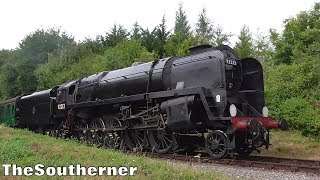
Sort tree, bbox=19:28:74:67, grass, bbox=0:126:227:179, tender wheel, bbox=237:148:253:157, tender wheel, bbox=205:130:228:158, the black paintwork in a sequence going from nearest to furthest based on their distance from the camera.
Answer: grass, bbox=0:126:227:179 → tender wheel, bbox=205:130:228:158 → the black paintwork → tender wheel, bbox=237:148:253:157 → tree, bbox=19:28:74:67

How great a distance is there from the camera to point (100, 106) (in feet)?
48.5

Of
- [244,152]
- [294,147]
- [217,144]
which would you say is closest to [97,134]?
[217,144]

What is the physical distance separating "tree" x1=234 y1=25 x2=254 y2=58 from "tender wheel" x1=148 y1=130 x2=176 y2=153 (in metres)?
15.0

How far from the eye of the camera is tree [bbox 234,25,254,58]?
2667cm

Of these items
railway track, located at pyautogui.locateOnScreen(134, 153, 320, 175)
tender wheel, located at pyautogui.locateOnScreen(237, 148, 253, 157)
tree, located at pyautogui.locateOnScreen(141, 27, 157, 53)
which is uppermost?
tree, located at pyautogui.locateOnScreen(141, 27, 157, 53)

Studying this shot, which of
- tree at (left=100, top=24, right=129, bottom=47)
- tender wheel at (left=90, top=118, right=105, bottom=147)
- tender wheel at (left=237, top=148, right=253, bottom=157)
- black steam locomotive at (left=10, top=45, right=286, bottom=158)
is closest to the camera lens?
black steam locomotive at (left=10, top=45, right=286, bottom=158)

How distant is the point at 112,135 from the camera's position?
13883 millimetres

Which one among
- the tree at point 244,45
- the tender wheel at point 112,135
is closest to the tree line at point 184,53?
the tree at point 244,45

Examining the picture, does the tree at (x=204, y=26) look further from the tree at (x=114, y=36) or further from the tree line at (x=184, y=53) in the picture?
the tree at (x=114, y=36)

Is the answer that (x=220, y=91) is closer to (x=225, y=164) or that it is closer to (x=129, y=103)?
(x=225, y=164)

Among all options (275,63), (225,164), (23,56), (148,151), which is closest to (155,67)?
(148,151)

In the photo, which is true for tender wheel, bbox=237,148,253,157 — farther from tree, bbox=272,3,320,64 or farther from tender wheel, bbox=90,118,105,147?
tree, bbox=272,3,320,64

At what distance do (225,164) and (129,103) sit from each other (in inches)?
187

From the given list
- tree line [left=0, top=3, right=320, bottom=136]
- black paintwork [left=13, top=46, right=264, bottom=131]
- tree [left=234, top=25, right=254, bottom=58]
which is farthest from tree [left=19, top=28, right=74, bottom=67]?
black paintwork [left=13, top=46, right=264, bottom=131]
